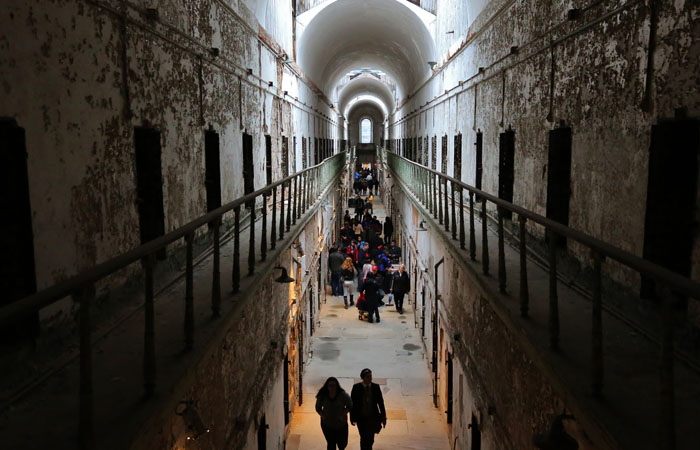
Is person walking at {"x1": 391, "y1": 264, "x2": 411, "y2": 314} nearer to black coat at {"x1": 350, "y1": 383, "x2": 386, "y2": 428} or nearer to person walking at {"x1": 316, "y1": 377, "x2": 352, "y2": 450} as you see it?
black coat at {"x1": 350, "y1": 383, "x2": 386, "y2": 428}

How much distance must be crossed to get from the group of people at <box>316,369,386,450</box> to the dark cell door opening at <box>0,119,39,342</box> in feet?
15.5

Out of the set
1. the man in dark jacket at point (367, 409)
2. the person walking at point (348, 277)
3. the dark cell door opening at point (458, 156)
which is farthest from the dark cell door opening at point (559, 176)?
the person walking at point (348, 277)

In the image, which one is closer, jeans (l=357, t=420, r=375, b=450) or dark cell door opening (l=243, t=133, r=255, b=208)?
jeans (l=357, t=420, r=375, b=450)

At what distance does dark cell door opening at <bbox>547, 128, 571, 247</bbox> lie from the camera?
5.91 metres

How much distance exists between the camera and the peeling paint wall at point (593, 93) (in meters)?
3.76

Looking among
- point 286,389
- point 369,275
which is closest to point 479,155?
point 286,389

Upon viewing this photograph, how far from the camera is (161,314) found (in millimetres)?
4438

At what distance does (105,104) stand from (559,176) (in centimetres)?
434

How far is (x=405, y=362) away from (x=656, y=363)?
376 inches

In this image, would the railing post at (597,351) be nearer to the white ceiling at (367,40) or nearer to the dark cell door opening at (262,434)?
the dark cell door opening at (262,434)

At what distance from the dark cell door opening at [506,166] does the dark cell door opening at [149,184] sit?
469 centimetres

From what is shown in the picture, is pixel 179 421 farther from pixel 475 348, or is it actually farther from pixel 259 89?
pixel 259 89

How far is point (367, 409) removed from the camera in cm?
796

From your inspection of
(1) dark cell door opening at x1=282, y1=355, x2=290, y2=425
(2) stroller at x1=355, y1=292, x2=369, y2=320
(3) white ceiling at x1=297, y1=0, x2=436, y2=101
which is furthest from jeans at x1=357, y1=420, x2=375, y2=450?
(3) white ceiling at x1=297, y1=0, x2=436, y2=101
